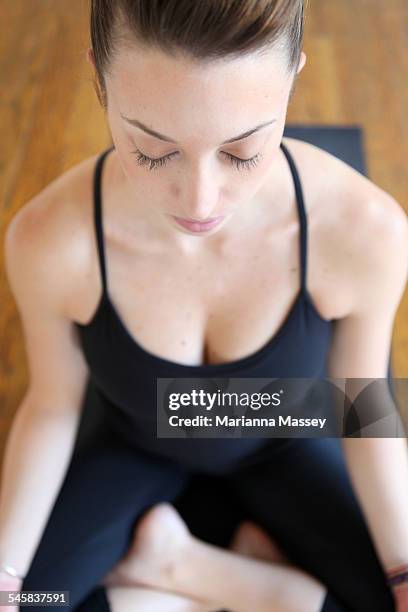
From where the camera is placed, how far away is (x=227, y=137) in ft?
2.47

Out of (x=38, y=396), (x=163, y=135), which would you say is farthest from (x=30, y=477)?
(x=163, y=135)

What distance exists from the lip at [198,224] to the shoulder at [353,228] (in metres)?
0.19

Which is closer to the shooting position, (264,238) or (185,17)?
(185,17)

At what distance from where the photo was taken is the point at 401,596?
1.10 m

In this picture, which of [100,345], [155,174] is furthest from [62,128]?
[155,174]

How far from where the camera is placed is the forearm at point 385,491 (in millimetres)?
1109

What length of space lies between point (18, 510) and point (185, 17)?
0.77m

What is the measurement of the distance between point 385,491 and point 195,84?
680mm

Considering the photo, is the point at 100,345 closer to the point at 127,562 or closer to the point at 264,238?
the point at 264,238

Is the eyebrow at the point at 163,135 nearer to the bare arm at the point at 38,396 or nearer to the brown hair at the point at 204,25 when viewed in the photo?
the brown hair at the point at 204,25

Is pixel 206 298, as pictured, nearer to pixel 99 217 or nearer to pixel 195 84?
pixel 99 217

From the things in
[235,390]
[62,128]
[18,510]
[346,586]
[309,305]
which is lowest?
[346,586]

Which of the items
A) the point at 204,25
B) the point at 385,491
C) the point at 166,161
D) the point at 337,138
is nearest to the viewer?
the point at 204,25

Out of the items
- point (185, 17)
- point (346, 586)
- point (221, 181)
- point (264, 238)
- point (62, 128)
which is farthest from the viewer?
point (62, 128)
